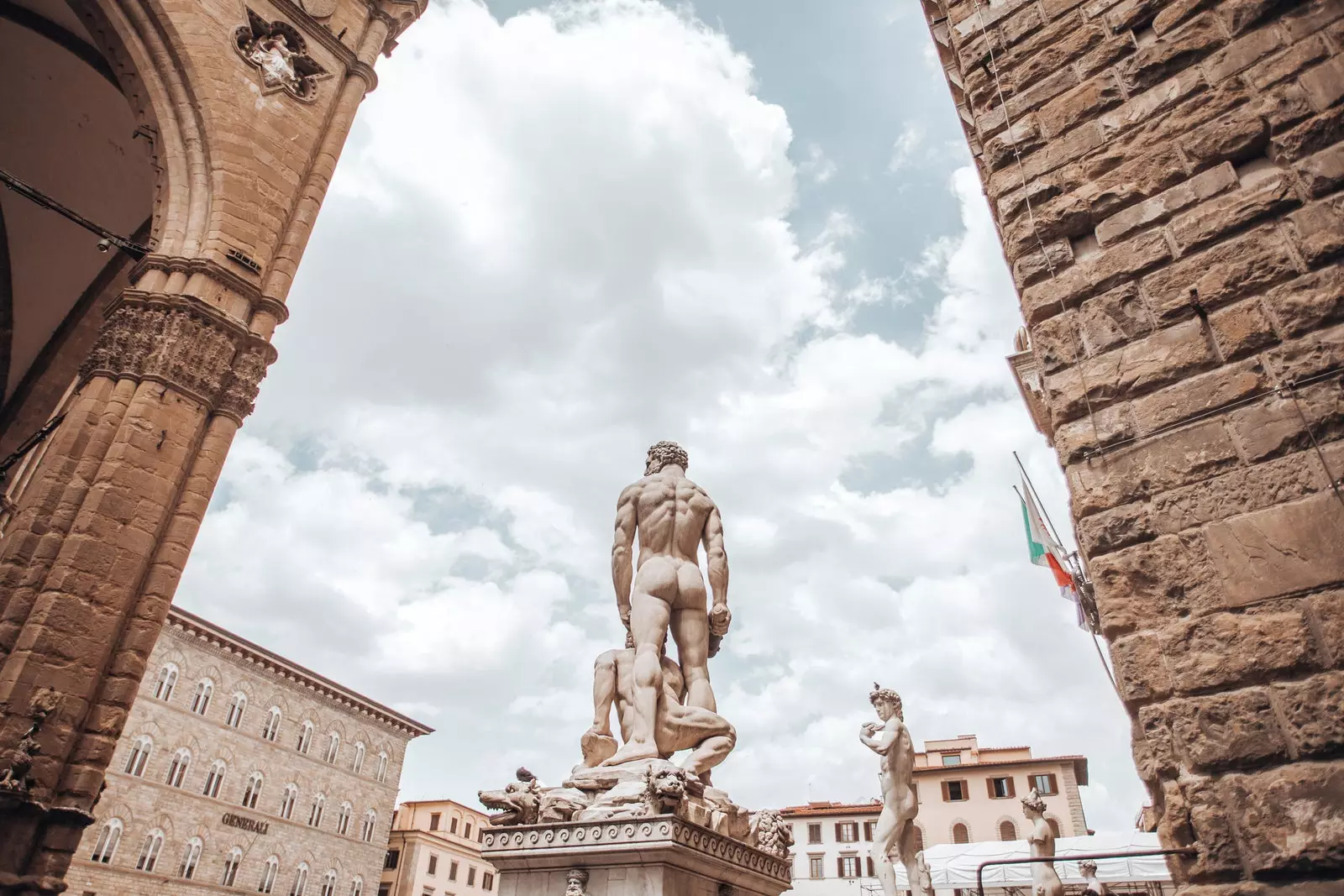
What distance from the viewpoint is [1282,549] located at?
8.48 ft

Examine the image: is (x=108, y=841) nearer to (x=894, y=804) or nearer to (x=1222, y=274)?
(x=894, y=804)

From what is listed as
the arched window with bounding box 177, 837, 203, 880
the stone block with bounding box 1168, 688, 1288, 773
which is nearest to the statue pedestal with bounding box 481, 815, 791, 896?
the stone block with bounding box 1168, 688, 1288, 773

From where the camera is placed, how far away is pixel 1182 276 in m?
3.14

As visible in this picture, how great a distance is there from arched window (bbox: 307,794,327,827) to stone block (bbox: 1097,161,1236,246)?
128 ft

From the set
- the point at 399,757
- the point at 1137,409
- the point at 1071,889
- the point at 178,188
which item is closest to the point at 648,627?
the point at 1137,409

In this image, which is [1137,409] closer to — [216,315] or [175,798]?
[216,315]

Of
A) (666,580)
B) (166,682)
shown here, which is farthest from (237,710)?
(666,580)

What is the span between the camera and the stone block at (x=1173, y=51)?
342 cm

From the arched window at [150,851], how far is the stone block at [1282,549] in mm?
34833

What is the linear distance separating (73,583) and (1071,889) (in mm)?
20516

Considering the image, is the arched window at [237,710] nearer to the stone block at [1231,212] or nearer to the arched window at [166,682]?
the arched window at [166,682]

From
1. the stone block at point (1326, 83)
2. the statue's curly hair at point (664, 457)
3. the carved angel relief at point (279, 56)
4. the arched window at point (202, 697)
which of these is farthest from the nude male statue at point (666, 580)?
the arched window at point (202, 697)

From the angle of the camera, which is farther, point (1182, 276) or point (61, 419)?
point (61, 419)

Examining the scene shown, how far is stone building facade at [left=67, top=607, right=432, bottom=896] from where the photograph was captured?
27.8 meters
